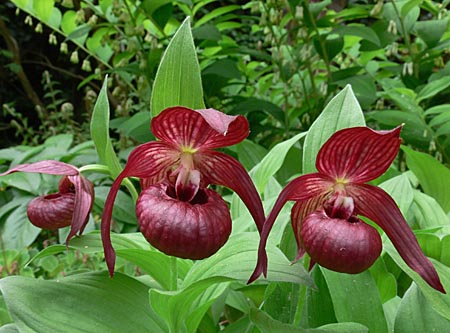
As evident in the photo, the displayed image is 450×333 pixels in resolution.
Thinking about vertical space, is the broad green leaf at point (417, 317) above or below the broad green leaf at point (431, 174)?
above

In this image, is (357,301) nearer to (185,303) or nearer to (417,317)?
(417,317)

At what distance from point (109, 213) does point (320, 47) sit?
1189 mm

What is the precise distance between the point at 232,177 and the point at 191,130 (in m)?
0.07

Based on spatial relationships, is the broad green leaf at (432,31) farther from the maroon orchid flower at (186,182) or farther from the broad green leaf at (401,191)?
the maroon orchid flower at (186,182)

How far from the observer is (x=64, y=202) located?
0.63 meters

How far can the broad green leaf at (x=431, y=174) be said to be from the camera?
1069mm

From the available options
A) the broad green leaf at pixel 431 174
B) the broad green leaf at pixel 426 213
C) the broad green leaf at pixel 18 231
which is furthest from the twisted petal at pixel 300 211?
the broad green leaf at pixel 18 231

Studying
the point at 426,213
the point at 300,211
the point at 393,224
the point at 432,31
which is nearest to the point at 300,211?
the point at 300,211

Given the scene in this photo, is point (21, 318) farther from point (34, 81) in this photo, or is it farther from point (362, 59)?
point (34, 81)

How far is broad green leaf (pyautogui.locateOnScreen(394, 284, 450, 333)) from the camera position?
0.58m

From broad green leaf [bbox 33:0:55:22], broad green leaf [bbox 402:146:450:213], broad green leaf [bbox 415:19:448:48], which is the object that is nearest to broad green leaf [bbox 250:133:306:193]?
broad green leaf [bbox 402:146:450:213]

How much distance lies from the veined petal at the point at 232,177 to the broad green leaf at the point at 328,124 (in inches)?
5.1

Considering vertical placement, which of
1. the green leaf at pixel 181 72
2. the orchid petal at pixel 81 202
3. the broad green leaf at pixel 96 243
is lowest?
the broad green leaf at pixel 96 243

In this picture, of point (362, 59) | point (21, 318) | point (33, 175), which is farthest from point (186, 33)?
point (362, 59)
